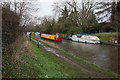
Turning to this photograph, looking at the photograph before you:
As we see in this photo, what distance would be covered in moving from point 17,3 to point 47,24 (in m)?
33.0

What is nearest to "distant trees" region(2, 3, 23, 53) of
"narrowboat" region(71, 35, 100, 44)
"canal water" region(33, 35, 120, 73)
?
"canal water" region(33, 35, 120, 73)

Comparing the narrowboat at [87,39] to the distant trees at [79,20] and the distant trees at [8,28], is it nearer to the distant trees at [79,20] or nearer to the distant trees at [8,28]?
the distant trees at [79,20]

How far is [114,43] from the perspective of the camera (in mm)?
19188

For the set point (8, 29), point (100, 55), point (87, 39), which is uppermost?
point (8, 29)

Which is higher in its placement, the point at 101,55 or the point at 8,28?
the point at 8,28

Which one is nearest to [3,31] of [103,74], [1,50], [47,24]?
[1,50]

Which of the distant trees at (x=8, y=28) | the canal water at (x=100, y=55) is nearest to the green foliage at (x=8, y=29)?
the distant trees at (x=8, y=28)

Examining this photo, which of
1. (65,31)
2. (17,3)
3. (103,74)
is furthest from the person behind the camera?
(65,31)

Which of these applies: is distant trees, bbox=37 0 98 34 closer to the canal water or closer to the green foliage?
the canal water

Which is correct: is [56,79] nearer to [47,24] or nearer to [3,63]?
[3,63]

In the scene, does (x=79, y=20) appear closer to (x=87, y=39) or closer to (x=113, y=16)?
(x=87, y=39)

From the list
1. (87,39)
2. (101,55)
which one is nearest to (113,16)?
(101,55)

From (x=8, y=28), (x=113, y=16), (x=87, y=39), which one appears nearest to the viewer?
(x=8, y=28)

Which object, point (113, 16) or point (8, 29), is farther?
point (113, 16)
